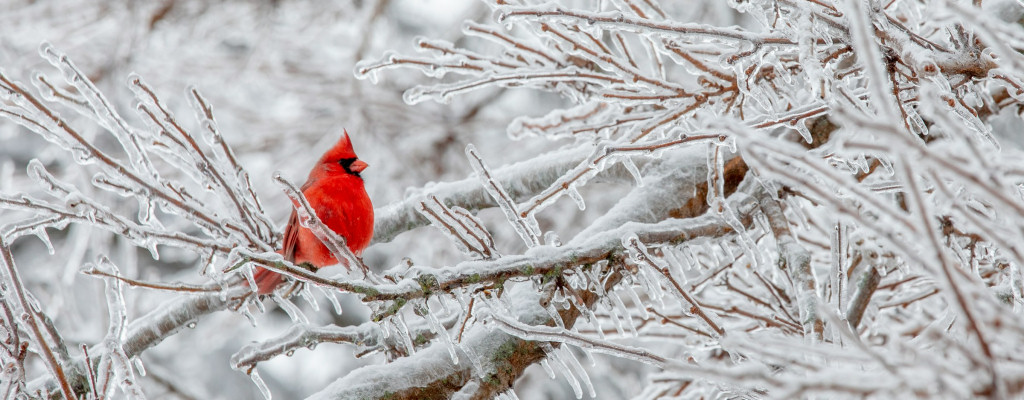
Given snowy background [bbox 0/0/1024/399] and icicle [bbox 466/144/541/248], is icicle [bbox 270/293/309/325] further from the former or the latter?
icicle [bbox 466/144/541/248]

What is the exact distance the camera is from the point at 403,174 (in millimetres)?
6652

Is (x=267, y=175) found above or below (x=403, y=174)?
above

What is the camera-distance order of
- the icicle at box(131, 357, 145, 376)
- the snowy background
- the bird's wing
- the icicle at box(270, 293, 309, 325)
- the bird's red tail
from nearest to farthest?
1. the snowy background
2. the icicle at box(131, 357, 145, 376)
3. the icicle at box(270, 293, 309, 325)
4. the bird's red tail
5. the bird's wing

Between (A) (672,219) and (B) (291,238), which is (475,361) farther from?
(B) (291,238)

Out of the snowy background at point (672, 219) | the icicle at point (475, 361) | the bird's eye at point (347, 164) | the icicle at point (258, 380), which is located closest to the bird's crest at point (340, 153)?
the bird's eye at point (347, 164)

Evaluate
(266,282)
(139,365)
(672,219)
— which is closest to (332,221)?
(266,282)

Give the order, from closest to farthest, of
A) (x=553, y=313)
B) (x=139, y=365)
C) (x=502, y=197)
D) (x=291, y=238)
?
(x=502, y=197), (x=553, y=313), (x=139, y=365), (x=291, y=238)

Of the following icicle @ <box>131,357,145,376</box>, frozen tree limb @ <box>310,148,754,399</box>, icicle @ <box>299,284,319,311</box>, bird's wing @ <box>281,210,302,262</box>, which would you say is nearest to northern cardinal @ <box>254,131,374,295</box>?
bird's wing @ <box>281,210,302,262</box>

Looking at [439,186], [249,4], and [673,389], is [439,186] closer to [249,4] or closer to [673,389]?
[673,389]

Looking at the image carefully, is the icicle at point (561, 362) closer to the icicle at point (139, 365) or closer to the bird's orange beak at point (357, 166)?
the icicle at point (139, 365)

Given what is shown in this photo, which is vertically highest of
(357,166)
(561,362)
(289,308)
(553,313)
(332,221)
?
(357,166)

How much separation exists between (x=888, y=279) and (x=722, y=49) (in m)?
1.21

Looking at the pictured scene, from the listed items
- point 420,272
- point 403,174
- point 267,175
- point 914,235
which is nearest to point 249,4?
point 267,175

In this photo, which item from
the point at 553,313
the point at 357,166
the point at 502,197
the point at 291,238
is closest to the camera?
the point at 502,197
